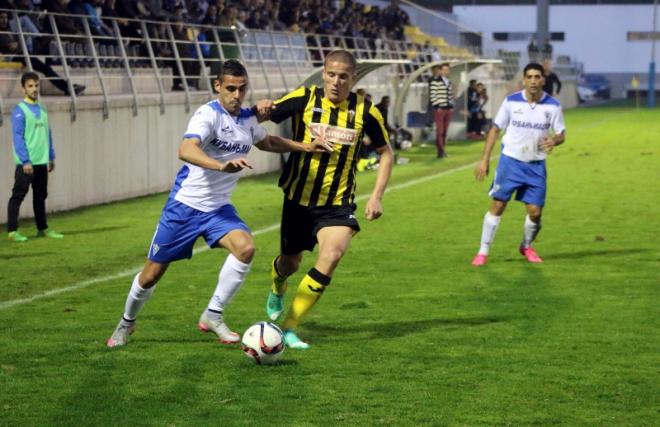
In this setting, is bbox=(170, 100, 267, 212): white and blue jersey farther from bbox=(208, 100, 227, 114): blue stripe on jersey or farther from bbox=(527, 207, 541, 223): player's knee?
bbox=(527, 207, 541, 223): player's knee

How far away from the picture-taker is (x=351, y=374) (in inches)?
307

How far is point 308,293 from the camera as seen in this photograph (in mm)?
8578

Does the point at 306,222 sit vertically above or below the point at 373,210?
below

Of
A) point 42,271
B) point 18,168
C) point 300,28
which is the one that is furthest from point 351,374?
point 300,28

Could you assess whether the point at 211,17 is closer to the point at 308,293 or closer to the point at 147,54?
the point at 147,54

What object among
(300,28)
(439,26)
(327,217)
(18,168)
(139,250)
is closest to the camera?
(327,217)

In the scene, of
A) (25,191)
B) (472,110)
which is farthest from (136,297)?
(472,110)

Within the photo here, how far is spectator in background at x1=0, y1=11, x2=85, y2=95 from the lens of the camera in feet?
61.3

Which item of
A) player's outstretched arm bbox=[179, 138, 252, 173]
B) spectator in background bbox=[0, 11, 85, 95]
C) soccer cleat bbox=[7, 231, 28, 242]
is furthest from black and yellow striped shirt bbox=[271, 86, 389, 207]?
spectator in background bbox=[0, 11, 85, 95]

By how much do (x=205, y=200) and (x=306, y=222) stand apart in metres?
0.83

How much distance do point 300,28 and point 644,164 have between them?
12246mm

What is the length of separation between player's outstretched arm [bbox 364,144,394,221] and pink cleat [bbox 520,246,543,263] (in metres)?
4.39

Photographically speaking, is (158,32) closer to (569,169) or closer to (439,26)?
(569,169)

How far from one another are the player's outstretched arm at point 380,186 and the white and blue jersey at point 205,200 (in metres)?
0.83
